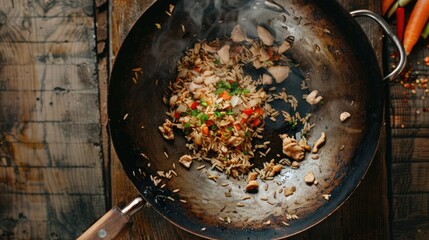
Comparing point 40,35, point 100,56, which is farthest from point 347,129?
point 40,35

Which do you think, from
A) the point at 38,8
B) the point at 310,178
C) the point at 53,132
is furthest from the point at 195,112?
the point at 38,8

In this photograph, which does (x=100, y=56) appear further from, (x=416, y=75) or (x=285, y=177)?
(x=416, y=75)

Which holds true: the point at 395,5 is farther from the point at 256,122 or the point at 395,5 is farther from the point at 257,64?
the point at 256,122

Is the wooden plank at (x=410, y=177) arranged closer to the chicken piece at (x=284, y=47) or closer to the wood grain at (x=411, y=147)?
the wood grain at (x=411, y=147)

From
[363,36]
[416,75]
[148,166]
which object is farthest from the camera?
[416,75]

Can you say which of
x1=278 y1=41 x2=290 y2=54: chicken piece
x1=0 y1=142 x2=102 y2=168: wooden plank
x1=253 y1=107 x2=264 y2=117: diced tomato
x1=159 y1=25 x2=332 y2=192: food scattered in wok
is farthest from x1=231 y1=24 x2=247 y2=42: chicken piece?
x1=0 y1=142 x2=102 y2=168: wooden plank

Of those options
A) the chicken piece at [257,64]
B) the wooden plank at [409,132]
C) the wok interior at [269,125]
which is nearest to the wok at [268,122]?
the wok interior at [269,125]
